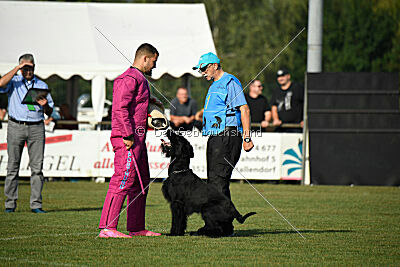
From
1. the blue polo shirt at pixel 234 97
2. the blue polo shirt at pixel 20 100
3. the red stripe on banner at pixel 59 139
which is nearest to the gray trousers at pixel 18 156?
the blue polo shirt at pixel 20 100

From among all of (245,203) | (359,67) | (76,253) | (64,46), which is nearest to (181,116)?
(64,46)

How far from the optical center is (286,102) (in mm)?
17297

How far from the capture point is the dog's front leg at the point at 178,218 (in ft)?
26.6

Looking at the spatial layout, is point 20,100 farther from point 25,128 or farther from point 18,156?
point 18,156

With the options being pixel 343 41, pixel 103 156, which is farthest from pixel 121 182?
pixel 343 41

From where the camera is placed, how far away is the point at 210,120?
8.58m

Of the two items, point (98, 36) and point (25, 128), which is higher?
point (98, 36)

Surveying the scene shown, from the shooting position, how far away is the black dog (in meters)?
8.01

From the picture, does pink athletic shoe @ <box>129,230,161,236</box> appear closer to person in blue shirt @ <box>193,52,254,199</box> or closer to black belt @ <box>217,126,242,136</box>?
person in blue shirt @ <box>193,52,254,199</box>

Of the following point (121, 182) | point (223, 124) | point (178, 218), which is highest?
point (223, 124)

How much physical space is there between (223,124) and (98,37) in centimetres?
1097

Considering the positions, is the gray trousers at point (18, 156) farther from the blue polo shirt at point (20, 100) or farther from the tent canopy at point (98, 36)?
the tent canopy at point (98, 36)

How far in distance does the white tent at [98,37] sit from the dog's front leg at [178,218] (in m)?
10.1

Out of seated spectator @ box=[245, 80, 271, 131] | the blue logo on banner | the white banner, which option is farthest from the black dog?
seated spectator @ box=[245, 80, 271, 131]
